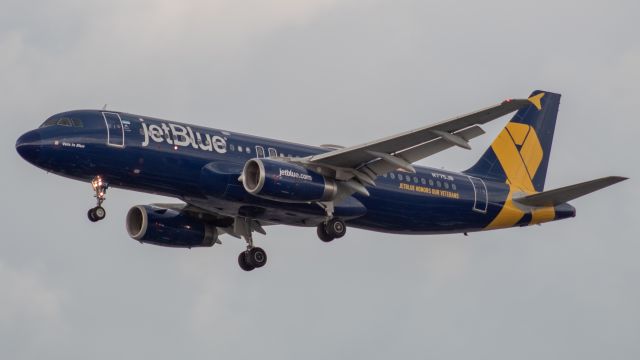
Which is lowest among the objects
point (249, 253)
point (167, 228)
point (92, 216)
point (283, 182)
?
point (92, 216)

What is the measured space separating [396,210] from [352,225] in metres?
1.77

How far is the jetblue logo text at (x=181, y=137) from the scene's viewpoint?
51156 mm

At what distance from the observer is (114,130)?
50.7m

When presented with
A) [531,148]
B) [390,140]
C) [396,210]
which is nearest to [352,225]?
[396,210]

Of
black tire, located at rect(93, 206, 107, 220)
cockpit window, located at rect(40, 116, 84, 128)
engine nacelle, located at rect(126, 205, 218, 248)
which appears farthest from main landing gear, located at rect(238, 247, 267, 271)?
cockpit window, located at rect(40, 116, 84, 128)

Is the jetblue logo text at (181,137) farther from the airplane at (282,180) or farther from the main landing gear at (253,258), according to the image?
the main landing gear at (253,258)

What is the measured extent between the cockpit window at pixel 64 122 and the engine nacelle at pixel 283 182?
5.98 meters

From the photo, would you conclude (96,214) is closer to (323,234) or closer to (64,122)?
(64,122)

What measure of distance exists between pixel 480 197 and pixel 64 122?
17.0 metres

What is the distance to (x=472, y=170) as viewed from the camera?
2357 inches

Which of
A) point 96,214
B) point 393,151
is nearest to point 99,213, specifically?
point 96,214

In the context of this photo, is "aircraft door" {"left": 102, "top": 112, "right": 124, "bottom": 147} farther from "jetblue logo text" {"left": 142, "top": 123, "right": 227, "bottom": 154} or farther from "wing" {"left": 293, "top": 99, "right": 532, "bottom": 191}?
"wing" {"left": 293, "top": 99, "right": 532, "bottom": 191}

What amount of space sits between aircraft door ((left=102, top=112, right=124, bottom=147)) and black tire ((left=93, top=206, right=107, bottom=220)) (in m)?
2.33

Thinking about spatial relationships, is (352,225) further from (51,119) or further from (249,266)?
(51,119)
